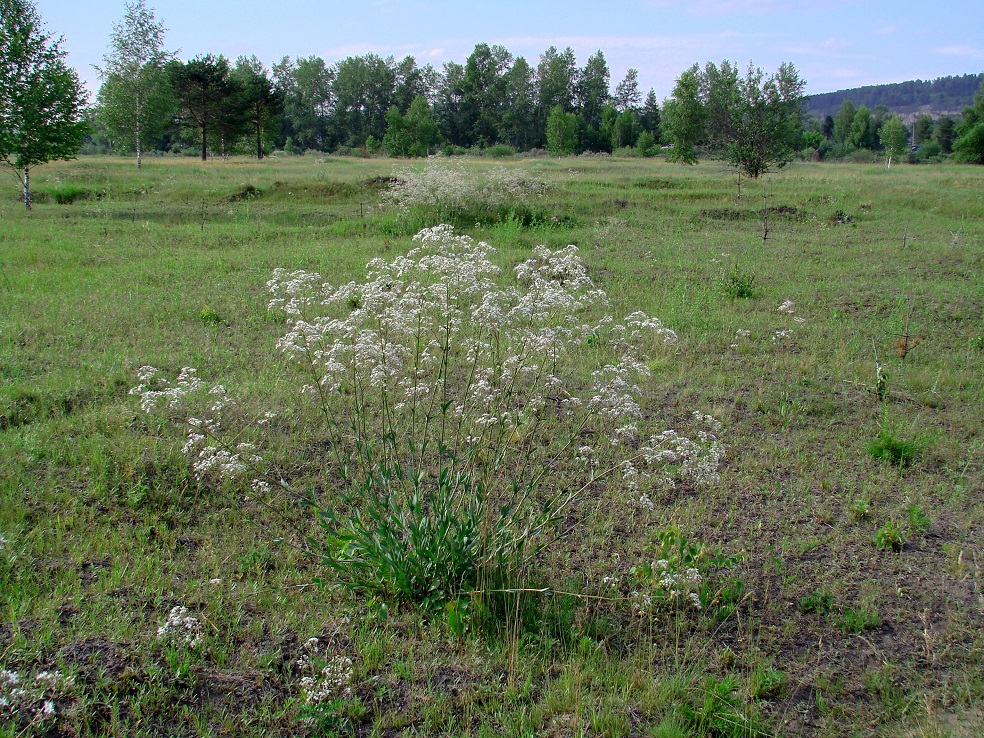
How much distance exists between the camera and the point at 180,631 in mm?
A: 3400

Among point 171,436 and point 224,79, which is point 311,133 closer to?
point 224,79

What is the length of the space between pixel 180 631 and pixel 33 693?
64 cm

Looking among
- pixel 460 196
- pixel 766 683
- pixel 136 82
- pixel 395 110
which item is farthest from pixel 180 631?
pixel 395 110

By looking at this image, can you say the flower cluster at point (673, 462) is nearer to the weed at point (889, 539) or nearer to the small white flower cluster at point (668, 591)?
the small white flower cluster at point (668, 591)

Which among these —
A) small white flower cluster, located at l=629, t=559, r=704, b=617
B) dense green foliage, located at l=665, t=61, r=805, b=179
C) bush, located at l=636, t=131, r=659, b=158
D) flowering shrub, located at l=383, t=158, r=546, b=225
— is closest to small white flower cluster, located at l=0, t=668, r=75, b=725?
small white flower cluster, located at l=629, t=559, r=704, b=617

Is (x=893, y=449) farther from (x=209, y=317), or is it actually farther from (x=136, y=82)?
(x=136, y=82)

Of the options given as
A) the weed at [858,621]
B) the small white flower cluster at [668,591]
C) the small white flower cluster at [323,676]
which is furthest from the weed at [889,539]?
the small white flower cluster at [323,676]

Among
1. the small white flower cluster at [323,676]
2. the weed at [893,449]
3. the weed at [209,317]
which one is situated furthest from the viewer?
the weed at [209,317]

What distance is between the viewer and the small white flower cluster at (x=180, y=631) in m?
3.30

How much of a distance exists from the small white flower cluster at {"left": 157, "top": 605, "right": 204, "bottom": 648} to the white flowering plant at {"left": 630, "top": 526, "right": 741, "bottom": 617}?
7.33 ft

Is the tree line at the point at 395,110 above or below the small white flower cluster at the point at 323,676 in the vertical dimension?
above

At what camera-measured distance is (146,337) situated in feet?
27.0

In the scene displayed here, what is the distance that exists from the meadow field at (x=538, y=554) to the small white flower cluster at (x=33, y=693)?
0.04 ft

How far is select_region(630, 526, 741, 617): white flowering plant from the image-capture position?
12.6 feet
